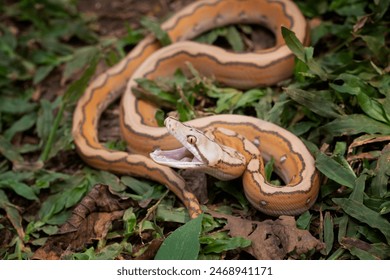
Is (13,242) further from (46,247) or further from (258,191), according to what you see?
(258,191)

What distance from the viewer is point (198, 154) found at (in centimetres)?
470

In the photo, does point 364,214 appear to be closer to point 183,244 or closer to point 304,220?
point 304,220

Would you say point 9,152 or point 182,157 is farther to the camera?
point 9,152

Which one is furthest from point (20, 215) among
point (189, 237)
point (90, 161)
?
point (189, 237)

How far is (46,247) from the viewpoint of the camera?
5.06 m

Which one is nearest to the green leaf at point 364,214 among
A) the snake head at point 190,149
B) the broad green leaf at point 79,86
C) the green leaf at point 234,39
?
the snake head at point 190,149

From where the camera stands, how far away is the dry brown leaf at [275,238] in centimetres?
452

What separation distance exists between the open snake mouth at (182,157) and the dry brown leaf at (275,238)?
691mm

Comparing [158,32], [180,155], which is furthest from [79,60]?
[180,155]

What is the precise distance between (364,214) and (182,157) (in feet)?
5.73

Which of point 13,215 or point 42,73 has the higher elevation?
point 42,73

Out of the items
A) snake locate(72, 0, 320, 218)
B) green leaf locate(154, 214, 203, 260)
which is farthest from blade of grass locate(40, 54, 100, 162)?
green leaf locate(154, 214, 203, 260)

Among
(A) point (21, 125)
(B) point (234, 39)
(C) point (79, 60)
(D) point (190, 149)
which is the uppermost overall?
(C) point (79, 60)

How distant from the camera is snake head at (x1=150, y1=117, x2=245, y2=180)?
4.66 m
